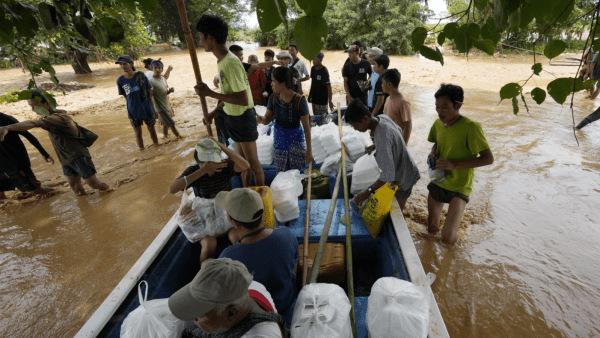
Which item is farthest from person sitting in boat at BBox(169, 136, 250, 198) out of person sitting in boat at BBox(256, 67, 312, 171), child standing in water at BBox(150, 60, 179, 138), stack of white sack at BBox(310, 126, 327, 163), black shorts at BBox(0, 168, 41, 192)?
child standing in water at BBox(150, 60, 179, 138)

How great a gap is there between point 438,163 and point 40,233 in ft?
16.3

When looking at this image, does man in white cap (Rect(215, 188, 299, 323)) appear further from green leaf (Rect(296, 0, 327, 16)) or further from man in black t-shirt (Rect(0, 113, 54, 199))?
man in black t-shirt (Rect(0, 113, 54, 199))

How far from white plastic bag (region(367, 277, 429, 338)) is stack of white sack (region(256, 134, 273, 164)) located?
2.65 metres

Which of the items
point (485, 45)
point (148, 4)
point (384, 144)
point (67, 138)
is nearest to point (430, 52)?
point (485, 45)

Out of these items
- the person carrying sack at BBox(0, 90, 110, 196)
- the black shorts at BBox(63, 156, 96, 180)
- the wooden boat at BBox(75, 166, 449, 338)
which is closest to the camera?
the wooden boat at BBox(75, 166, 449, 338)

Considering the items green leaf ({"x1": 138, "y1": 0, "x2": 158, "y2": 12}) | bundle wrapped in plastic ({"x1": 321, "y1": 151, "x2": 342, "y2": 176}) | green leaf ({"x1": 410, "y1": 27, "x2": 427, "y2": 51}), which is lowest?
bundle wrapped in plastic ({"x1": 321, "y1": 151, "x2": 342, "y2": 176})

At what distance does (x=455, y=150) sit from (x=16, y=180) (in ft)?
17.9

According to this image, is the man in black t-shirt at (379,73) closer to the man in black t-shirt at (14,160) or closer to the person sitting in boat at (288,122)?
the person sitting in boat at (288,122)

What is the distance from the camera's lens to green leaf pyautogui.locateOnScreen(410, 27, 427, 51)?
1.01 m

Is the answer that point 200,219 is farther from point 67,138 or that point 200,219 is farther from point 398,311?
point 67,138

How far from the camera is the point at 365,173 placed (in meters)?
3.01

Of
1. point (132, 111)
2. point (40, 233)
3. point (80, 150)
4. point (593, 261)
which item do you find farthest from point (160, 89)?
point (593, 261)

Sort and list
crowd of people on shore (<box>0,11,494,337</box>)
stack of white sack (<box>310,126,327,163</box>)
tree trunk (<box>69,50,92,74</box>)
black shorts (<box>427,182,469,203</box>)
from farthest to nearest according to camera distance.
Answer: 1. tree trunk (<box>69,50,92,74</box>)
2. stack of white sack (<box>310,126,327,163</box>)
3. black shorts (<box>427,182,469,203</box>)
4. crowd of people on shore (<box>0,11,494,337</box>)

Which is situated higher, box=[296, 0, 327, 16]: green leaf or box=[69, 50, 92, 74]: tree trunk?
box=[296, 0, 327, 16]: green leaf
